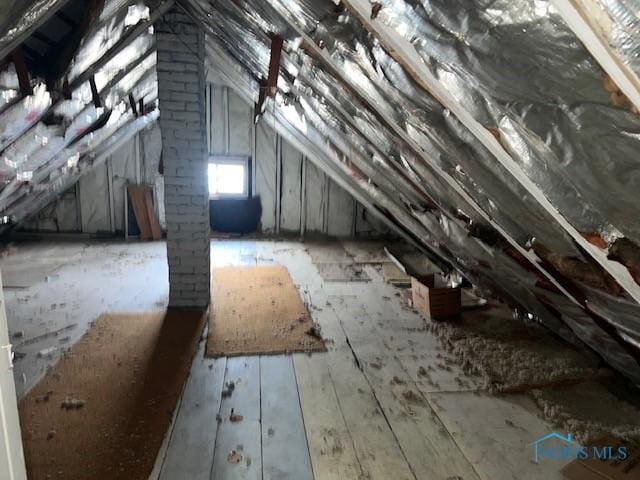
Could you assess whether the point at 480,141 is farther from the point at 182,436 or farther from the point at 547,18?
the point at 182,436

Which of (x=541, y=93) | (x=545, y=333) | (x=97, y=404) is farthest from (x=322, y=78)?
(x=545, y=333)

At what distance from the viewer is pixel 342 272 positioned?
194 inches

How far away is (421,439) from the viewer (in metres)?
2.04

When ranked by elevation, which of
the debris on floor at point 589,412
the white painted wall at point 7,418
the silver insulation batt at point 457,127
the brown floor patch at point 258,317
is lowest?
the brown floor patch at point 258,317

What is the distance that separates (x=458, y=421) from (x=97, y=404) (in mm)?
1920

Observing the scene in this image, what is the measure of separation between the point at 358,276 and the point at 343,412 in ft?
8.61

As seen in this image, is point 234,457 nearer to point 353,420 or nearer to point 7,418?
point 353,420

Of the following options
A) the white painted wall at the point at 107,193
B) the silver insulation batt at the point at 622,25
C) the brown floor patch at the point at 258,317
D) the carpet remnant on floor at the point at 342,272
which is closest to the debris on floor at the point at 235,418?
the brown floor patch at the point at 258,317

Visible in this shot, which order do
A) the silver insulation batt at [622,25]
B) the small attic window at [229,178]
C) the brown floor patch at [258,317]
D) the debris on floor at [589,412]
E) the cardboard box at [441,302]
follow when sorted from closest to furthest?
the silver insulation batt at [622,25], the debris on floor at [589,412], the brown floor patch at [258,317], the cardboard box at [441,302], the small attic window at [229,178]

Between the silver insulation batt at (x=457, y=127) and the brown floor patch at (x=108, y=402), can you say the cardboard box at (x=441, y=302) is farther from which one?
the brown floor patch at (x=108, y=402)

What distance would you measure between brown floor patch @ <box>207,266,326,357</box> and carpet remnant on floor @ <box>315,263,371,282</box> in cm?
49

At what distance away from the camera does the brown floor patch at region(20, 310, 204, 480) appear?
182 cm

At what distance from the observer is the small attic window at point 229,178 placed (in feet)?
21.7

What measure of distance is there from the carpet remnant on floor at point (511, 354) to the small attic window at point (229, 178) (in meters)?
4.20
